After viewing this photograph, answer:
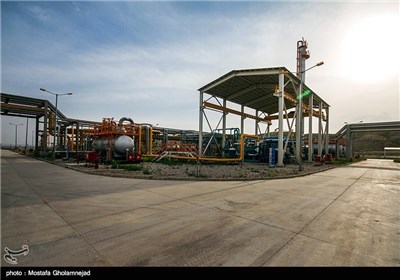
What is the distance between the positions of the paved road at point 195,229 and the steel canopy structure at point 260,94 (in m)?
15.7

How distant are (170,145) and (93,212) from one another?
20.7m

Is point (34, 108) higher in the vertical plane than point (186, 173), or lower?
higher

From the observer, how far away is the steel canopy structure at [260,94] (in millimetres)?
21938

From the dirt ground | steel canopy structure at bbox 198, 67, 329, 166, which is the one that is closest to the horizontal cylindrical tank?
the dirt ground

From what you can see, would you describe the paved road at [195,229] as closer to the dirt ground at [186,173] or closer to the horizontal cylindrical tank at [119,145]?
the dirt ground at [186,173]

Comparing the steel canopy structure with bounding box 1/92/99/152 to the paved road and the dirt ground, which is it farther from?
the paved road

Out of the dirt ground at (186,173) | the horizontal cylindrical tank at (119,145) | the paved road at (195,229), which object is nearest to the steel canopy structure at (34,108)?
the horizontal cylindrical tank at (119,145)

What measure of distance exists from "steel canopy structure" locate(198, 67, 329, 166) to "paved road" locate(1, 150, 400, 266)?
15689mm

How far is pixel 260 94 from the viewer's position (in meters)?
31.6

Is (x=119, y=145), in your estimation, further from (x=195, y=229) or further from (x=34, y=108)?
(x=34, y=108)

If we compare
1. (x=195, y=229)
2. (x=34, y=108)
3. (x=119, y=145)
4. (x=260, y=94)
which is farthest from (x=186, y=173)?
(x=34, y=108)

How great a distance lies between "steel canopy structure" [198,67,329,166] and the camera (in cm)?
2194

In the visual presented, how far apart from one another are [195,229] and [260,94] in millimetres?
29942
